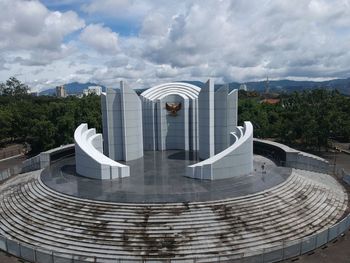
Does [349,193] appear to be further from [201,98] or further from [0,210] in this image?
[0,210]

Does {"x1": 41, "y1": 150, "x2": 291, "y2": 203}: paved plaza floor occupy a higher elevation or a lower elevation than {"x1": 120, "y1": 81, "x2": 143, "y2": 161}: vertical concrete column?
lower

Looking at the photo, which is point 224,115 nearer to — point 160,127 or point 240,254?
point 160,127

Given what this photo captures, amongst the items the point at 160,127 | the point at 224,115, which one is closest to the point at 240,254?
the point at 224,115

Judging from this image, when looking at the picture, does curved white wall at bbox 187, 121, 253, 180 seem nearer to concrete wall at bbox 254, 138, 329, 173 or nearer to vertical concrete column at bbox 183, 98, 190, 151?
concrete wall at bbox 254, 138, 329, 173

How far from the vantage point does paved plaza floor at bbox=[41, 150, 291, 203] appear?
888 inches

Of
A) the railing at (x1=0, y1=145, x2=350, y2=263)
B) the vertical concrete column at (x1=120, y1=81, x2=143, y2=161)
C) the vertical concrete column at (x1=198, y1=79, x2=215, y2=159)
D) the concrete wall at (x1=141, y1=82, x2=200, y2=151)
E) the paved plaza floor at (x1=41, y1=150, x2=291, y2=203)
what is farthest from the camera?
the concrete wall at (x1=141, y1=82, x2=200, y2=151)

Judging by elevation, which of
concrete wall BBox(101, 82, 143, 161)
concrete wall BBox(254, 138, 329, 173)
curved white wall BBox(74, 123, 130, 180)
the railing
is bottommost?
the railing

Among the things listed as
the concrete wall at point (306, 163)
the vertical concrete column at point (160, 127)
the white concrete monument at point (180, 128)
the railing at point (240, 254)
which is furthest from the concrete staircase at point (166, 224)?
the vertical concrete column at point (160, 127)

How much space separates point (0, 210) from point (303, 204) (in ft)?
75.0

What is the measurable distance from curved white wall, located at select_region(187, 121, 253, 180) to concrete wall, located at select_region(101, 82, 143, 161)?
10181 mm

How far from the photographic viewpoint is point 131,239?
61.6 ft

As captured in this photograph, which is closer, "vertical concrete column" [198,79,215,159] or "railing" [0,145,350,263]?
"railing" [0,145,350,263]

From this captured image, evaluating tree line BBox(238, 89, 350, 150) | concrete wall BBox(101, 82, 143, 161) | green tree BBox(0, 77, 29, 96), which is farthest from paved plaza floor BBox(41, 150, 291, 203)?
green tree BBox(0, 77, 29, 96)

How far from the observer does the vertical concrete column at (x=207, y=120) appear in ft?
109
